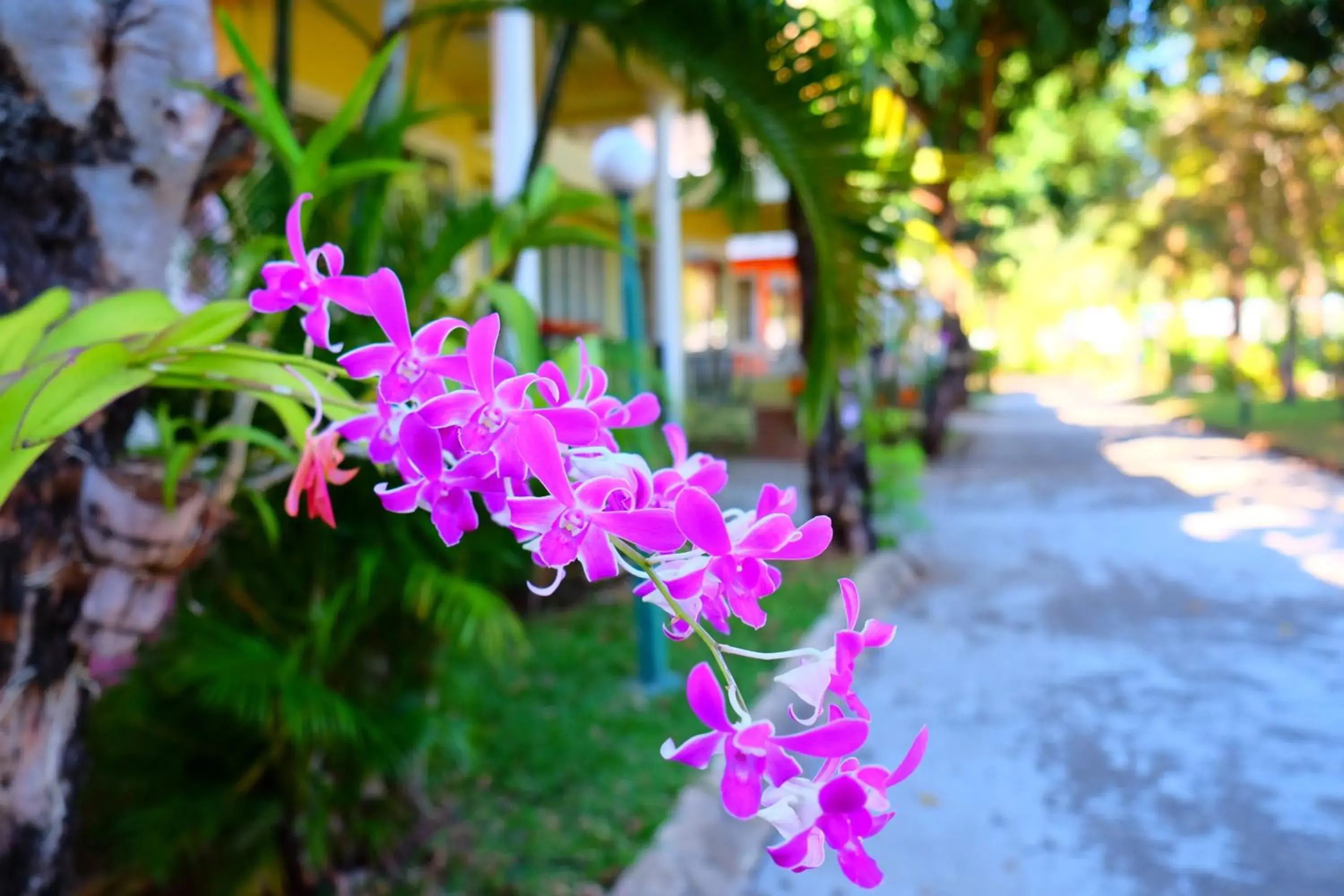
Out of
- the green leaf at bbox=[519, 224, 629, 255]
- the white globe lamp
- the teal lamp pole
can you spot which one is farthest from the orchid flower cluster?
the white globe lamp

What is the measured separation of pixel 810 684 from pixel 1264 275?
89.0ft

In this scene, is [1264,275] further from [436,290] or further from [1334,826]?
[436,290]

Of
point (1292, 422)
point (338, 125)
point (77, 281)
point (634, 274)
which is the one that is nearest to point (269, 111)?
point (338, 125)

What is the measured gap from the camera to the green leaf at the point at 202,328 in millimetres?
872

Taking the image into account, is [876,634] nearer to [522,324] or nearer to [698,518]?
[698,518]

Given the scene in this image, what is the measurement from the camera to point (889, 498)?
6777mm

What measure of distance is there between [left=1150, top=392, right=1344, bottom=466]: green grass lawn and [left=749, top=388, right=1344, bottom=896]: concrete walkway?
3629 mm

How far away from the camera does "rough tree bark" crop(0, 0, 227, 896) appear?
1285 millimetres

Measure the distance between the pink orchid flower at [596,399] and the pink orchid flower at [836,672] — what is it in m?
0.18

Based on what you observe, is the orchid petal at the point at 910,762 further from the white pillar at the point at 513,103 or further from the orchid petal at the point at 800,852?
the white pillar at the point at 513,103

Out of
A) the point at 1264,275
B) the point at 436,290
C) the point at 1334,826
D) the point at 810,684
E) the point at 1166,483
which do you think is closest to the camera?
the point at 810,684

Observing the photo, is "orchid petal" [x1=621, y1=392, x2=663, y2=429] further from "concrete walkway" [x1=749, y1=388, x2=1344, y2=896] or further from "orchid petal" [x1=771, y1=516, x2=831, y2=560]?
"concrete walkway" [x1=749, y1=388, x2=1344, y2=896]

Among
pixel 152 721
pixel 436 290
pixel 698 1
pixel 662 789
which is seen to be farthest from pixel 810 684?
pixel 662 789

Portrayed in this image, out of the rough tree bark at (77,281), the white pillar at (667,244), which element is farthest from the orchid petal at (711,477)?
the white pillar at (667,244)
